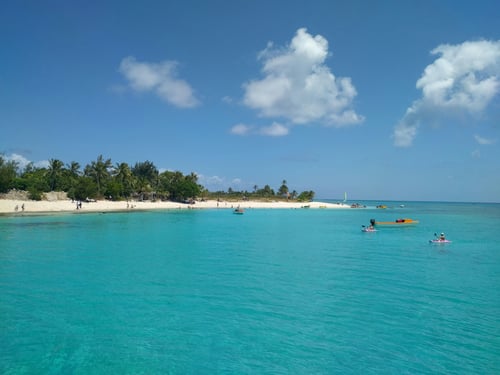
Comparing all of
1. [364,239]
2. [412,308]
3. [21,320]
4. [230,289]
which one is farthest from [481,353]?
[364,239]

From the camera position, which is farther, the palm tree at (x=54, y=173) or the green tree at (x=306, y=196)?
the green tree at (x=306, y=196)

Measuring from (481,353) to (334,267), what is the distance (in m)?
13.4

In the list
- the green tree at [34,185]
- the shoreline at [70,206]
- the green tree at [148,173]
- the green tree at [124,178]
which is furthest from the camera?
the green tree at [148,173]

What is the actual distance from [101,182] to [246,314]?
4012 inches

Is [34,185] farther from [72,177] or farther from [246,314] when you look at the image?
[246,314]

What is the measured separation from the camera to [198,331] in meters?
13.2

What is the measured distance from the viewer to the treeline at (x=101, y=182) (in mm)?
89750

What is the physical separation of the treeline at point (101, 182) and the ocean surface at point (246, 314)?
69911 mm

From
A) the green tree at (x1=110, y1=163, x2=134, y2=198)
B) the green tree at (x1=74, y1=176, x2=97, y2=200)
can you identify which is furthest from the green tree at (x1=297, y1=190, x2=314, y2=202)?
the green tree at (x1=74, y1=176, x2=97, y2=200)

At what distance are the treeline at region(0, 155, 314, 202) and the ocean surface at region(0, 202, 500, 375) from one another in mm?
69911

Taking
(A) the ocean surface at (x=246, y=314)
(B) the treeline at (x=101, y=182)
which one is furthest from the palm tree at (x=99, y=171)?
(A) the ocean surface at (x=246, y=314)

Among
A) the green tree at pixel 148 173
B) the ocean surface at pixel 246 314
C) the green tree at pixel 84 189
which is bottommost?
the ocean surface at pixel 246 314

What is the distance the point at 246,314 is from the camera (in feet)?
48.9

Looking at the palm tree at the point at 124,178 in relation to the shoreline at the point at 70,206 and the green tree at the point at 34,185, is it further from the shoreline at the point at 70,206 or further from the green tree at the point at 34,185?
the green tree at the point at 34,185
